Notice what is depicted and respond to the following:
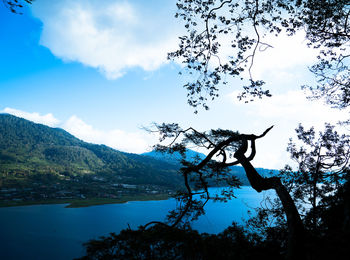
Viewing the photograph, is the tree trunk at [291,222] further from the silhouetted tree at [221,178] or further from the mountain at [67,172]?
the mountain at [67,172]

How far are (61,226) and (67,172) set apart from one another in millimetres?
83775

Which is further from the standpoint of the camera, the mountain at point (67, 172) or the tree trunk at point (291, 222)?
the mountain at point (67, 172)

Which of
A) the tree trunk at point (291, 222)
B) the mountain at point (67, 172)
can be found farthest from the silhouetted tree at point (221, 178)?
the mountain at point (67, 172)

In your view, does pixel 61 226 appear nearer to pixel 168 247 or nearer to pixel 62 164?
pixel 168 247

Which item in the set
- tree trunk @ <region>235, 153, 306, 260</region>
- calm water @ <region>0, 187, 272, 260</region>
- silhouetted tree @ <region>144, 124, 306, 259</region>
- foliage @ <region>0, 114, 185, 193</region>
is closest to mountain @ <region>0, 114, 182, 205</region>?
foliage @ <region>0, 114, 185, 193</region>

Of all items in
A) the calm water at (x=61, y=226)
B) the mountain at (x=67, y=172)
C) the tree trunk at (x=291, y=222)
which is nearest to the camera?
the tree trunk at (x=291, y=222)

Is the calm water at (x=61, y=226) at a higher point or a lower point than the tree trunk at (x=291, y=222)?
lower

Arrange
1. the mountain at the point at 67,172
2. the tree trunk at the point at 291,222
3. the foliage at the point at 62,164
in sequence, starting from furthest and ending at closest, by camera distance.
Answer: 1. the foliage at the point at 62,164
2. the mountain at the point at 67,172
3. the tree trunk at the point at 291,222

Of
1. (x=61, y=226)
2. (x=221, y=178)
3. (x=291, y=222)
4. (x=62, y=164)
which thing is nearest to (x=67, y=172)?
(x=62, y=164)

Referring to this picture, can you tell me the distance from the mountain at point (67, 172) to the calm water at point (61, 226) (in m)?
25.1

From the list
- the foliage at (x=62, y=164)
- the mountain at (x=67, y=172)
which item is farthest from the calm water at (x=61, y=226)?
the foliage at (x=62, y=164)

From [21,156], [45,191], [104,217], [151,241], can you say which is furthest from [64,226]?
[21,156]

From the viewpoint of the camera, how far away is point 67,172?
4727 inches

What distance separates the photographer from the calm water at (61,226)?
33531 millimetres
